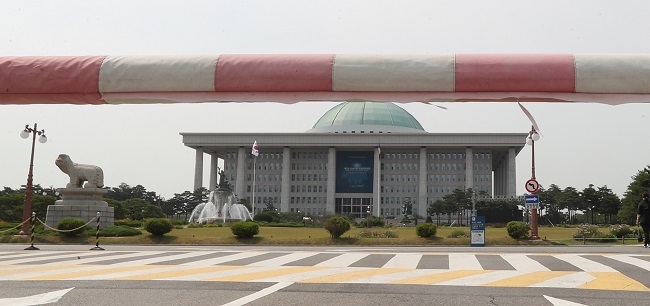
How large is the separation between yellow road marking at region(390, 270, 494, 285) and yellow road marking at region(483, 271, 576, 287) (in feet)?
2.73

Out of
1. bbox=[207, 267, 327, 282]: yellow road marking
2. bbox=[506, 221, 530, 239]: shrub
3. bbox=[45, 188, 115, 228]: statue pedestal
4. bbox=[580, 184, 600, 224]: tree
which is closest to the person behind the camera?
bbox=[207, 267, 327, 282]: yellow road marking

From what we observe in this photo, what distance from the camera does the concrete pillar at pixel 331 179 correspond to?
146000mm

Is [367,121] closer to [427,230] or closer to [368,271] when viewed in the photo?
[427,230]

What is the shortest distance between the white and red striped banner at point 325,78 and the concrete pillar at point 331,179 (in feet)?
453

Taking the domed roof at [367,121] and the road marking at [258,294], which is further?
the domed roof at [367,121]

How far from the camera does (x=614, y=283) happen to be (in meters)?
9.70

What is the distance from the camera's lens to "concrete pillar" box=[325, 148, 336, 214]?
146000 mm

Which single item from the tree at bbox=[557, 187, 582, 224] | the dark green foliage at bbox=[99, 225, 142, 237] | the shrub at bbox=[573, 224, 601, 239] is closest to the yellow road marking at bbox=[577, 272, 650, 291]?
the shrub at bbox=[573, 224, 601, 239]

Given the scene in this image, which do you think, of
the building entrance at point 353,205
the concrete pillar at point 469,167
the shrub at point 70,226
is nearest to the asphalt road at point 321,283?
the shrub at point 70,226

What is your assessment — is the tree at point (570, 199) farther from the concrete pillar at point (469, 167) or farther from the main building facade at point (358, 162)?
the concrete pillar at point (469, 167)

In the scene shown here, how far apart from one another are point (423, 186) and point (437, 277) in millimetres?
138853

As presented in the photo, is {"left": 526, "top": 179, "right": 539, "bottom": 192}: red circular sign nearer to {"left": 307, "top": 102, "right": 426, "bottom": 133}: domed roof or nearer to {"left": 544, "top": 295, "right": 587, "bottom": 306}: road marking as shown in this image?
{"left": 544, "top": 295, "right": 587, "bottom": 306}: road marking

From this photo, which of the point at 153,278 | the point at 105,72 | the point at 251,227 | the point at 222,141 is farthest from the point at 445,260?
the point at 222,141

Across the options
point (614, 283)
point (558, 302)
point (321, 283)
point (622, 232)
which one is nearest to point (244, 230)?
point (622, 232)
